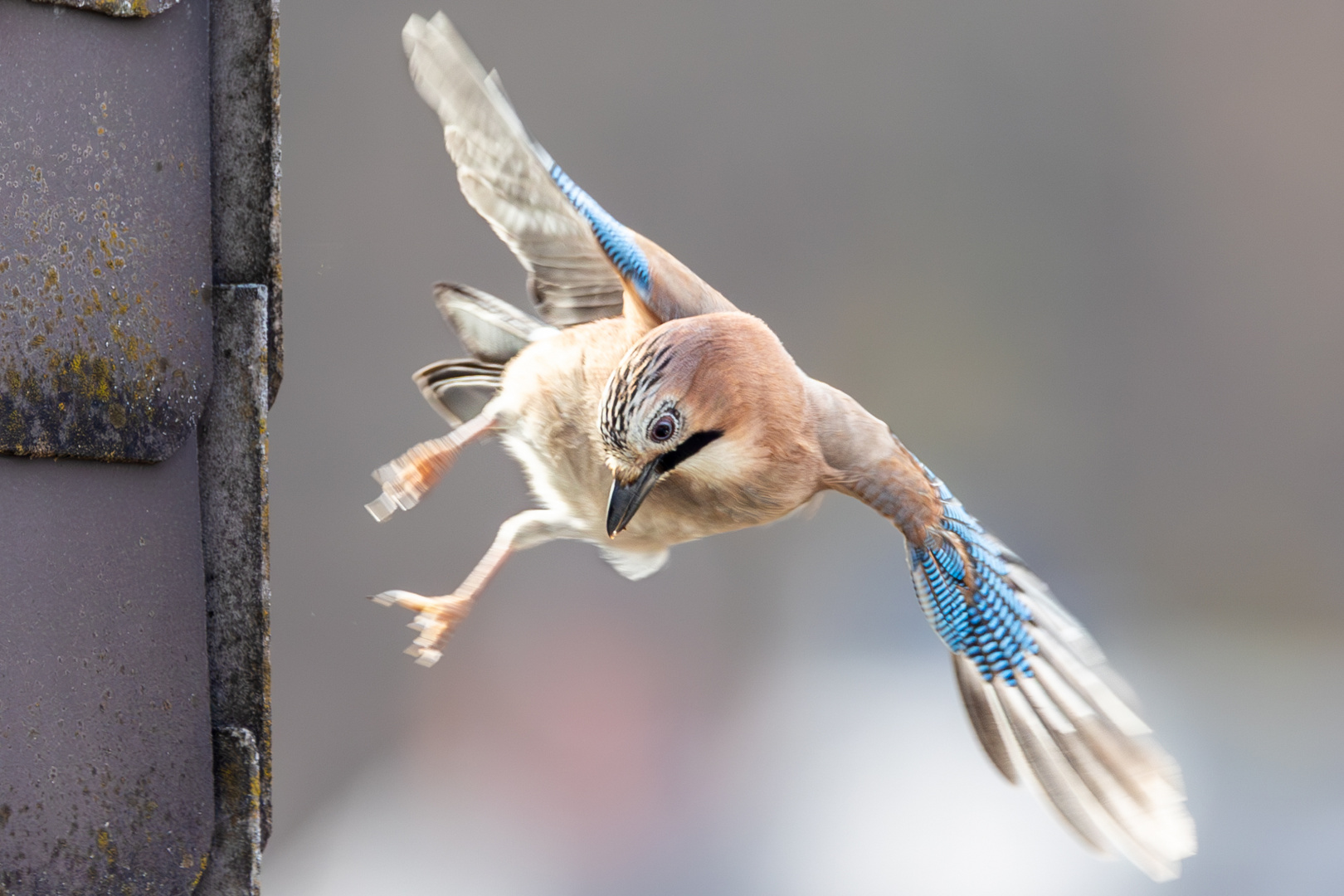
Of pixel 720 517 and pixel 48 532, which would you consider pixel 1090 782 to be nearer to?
pixel 720 517

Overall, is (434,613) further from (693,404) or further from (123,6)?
(123,6)

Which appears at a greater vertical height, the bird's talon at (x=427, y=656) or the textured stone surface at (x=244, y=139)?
the textured stone surface at (x=244, y=139)

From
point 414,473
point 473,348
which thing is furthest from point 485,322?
point 414,473

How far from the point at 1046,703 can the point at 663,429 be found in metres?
0.54

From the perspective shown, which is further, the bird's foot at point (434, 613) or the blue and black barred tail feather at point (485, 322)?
the blue and black barred tail feather at point (485, 322)

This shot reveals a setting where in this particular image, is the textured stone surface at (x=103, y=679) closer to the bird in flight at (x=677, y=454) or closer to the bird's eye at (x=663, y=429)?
the bird in flight at (x=677, y=454)

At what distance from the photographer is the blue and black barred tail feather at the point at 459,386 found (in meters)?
1.23

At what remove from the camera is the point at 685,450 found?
0.95 meters

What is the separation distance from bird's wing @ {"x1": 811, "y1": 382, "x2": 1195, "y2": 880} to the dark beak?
21 cm

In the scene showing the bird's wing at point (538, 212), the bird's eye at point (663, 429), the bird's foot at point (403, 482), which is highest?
the bird's wing at point (538, 212)

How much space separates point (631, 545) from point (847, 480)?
0.72ft

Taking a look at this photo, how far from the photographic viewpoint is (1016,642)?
120cm

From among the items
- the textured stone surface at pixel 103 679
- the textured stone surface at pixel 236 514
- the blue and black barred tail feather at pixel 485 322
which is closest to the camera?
the textured stone surface at pixel 103 679

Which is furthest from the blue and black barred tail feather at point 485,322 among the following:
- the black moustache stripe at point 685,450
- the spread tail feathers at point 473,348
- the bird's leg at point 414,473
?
the black moustache stripe at point 685,450
